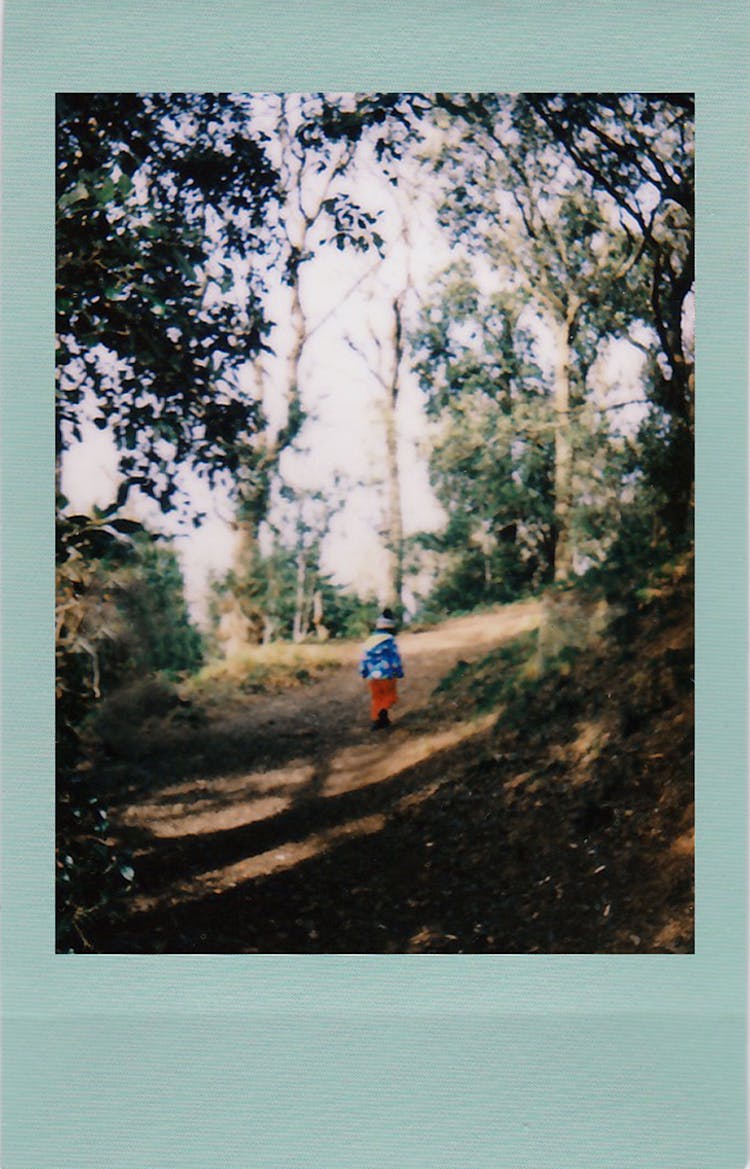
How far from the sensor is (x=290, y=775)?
4207 mm

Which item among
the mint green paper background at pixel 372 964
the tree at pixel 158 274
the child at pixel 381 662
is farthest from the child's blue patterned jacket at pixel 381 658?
the mint green paper background at pixel 372 964

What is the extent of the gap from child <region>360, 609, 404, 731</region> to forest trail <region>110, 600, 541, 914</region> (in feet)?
0.13

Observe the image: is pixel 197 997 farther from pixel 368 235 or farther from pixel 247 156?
pixel 247 156

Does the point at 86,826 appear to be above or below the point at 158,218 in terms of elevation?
below

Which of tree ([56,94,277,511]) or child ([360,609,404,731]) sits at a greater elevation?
tree ([56,94,277,511])

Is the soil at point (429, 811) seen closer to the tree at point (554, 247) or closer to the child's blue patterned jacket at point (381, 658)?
the child's blue patterned jacket at point (381, 658)

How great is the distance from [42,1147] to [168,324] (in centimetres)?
330

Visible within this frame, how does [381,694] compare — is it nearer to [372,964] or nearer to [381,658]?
[381,658]

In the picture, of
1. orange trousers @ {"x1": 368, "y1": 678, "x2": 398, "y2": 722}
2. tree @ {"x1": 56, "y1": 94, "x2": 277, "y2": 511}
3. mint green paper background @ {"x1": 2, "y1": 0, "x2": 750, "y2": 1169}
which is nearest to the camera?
mint green paper background @ {"x1": 2, "y1": 0, "x2": 750, "y2": 1169}

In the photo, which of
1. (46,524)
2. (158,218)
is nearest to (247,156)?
(158,218)

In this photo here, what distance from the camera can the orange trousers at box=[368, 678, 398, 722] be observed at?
13.7 ft

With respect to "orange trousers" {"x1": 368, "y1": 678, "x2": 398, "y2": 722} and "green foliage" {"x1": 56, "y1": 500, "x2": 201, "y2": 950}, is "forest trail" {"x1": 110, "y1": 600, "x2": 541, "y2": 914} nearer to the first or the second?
"orange trousers" {"x1": 368, "y1": 678, "x2": 398, "y2": 722}

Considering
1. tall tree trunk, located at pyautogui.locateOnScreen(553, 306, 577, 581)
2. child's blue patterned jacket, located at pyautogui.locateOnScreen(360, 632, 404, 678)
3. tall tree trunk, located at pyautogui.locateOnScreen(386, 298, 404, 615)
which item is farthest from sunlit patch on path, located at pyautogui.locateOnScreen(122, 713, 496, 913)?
tall tree trunk, located at pyautogui.locateOnScreen(553, 306, 577, 581)

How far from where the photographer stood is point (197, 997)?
4.06 metres
